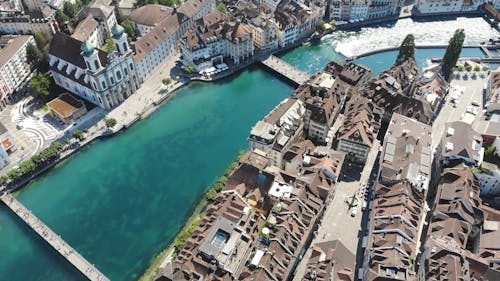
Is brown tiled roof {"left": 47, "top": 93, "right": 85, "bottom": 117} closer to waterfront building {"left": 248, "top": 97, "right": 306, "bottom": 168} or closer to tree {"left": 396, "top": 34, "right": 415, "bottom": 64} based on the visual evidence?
waterfront building {"left": 248, "top": 97, "right": 306, "bottom": 168}

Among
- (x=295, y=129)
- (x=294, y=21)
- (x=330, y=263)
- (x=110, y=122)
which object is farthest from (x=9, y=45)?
(x=330, y=263)

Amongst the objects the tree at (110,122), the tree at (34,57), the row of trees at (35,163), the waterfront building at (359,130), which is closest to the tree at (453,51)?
the waterfront building at (359,130)

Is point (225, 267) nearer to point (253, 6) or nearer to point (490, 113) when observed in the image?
point (490, 113)

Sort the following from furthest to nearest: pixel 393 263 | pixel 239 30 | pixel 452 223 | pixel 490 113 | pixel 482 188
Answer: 1. pixel 239 30
2. pixel 490 113
3. pixel 482 188
4. pixel 452 223
5. pixel 393 263

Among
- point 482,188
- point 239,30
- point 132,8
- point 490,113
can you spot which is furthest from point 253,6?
point 482,188

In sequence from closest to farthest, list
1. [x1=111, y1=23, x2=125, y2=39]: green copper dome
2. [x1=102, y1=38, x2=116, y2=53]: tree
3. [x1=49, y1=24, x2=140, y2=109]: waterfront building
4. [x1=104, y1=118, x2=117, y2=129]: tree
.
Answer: [x1=104, y1=118, x2=117, y2=129]: tree, [x1=111, y1=23, x2=125, y2=39]: green copper dome, [x1=49, y1=24, x2=140, y2=109]: waterfront building, [x1=102, y1=38, x2=116, y2=53]: tree

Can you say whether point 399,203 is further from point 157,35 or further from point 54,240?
point 157,35

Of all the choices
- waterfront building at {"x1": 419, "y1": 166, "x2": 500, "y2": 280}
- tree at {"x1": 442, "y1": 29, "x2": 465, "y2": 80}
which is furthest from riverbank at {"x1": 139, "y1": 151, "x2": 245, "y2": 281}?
tree at {"x1": 442, "y1": 29, "x2": 465, "y2": 80}
